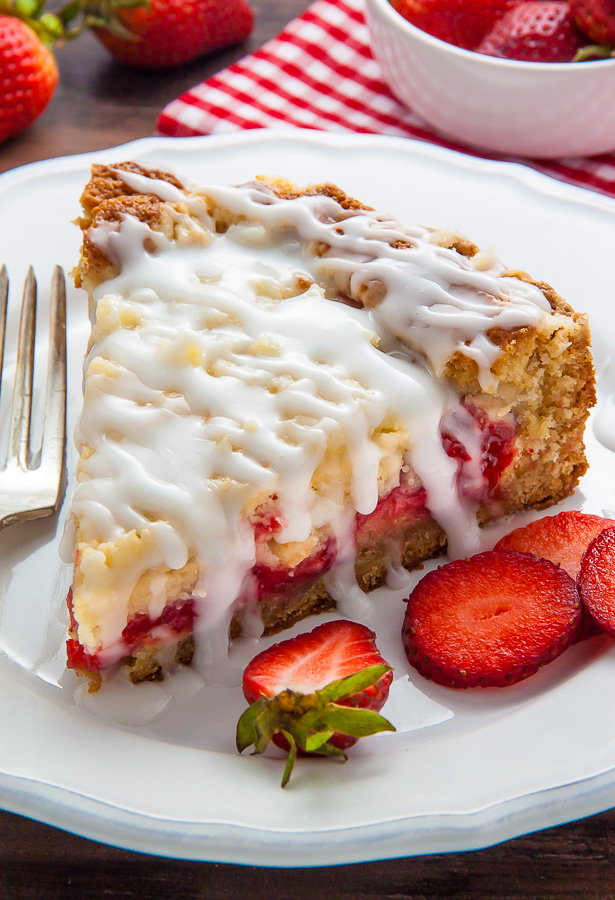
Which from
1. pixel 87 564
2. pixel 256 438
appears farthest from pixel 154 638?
pixel 256 438

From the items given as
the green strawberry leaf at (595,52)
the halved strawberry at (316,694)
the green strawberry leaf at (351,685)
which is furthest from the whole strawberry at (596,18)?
the green strawberry leaf at (351,685)

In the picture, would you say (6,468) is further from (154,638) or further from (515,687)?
(515,687)

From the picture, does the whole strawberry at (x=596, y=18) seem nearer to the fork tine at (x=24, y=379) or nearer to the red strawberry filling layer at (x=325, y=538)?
the red strawberry filling layer at (x=325, y=538)

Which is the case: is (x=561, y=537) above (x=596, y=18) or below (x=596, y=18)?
below

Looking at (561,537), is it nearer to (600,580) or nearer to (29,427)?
(600,580)

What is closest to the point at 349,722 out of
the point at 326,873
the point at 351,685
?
the point at 351,685

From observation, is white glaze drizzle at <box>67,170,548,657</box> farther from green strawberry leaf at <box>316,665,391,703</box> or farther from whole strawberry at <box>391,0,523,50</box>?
whole strawberry at <box>391,0,523,50</box>
